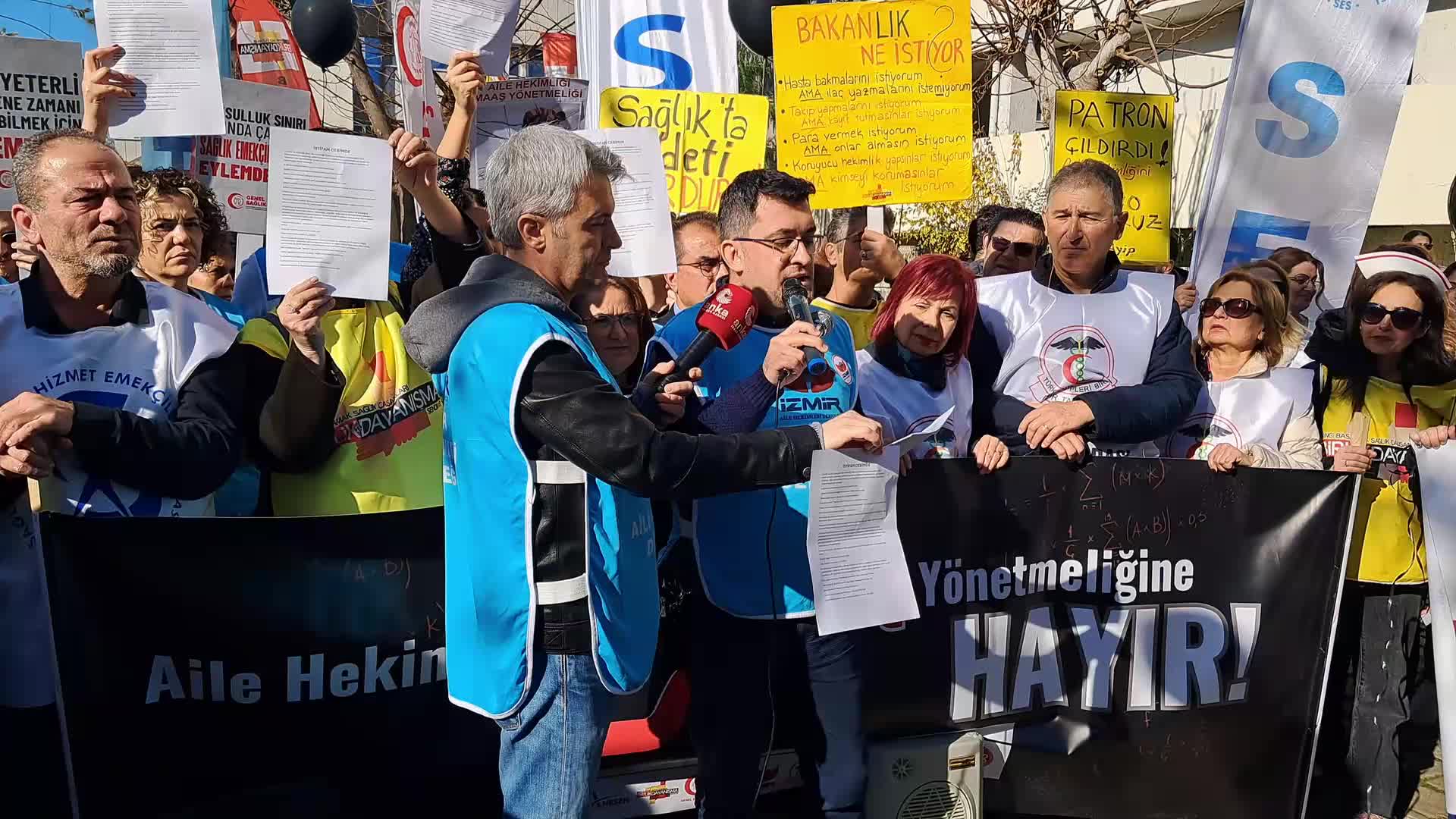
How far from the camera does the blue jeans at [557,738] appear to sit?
253 centimetres

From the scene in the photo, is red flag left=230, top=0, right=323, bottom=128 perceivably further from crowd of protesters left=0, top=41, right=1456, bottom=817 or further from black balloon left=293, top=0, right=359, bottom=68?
crowd of protesters left=0, top=41, right=1456, bottom=817

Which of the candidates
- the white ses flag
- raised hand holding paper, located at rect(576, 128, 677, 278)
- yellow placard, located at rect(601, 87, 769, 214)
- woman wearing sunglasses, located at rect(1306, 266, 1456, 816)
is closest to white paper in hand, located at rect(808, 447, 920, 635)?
raised hand holding paper, located at rect(576, 128, 677, 278)

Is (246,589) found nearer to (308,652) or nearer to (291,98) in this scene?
(308,652)

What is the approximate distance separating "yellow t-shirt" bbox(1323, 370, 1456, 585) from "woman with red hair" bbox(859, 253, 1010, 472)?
152cm

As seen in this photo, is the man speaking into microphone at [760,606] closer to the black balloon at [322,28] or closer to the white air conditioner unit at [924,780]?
the white air conditioner unit at [924,780]

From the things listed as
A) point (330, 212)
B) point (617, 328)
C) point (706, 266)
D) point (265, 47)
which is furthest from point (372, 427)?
point (265, 47)

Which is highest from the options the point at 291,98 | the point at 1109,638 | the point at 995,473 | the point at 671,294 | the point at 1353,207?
the point at 291,98

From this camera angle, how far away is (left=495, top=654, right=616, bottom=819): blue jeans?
2.53m

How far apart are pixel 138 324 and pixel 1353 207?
4.94m

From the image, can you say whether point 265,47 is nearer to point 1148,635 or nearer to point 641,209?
point 641,209

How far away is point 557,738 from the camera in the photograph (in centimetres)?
255

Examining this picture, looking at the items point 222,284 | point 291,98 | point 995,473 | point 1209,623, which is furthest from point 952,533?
point 291,98

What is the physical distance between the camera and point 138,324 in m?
3.16

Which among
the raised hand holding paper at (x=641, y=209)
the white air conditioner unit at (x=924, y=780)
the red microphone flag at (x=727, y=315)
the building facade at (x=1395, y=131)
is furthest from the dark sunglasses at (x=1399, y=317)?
the building facade at (x=1395, y=131)
